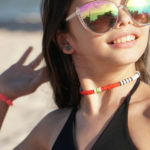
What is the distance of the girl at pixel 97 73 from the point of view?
2307 millimetres

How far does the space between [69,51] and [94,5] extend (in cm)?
38

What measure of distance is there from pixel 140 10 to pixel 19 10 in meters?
13.1

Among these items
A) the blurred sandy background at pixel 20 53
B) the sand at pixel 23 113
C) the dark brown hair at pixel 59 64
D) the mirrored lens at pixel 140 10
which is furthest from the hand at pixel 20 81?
the sand at pixel 23 113

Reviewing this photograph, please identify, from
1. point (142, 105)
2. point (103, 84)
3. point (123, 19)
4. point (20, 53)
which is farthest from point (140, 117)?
point (20, 53)

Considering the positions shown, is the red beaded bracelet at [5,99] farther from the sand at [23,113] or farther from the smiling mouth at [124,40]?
the sand at [23,113]

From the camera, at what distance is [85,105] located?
2.62 meters


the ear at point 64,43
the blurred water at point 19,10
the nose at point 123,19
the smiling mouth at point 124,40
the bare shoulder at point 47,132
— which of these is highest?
the nose at point 123,19

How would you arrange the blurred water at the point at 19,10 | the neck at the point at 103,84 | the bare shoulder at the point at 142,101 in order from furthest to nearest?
the blurred water at the point at 19,10, the neck at the point at 103,84, the bare shoulder at the point at 142,101

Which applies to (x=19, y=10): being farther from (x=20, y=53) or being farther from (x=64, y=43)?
(x=64, y=43)

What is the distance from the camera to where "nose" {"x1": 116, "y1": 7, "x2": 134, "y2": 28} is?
2.33 metres

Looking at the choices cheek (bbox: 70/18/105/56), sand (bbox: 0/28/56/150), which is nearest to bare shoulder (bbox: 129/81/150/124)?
cheek (bbox: 70/18/105/56)

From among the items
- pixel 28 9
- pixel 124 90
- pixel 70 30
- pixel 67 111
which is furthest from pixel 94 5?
pixel 28 9

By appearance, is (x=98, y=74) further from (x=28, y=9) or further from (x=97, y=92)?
(x=28, y=9)

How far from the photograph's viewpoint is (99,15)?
241cm
